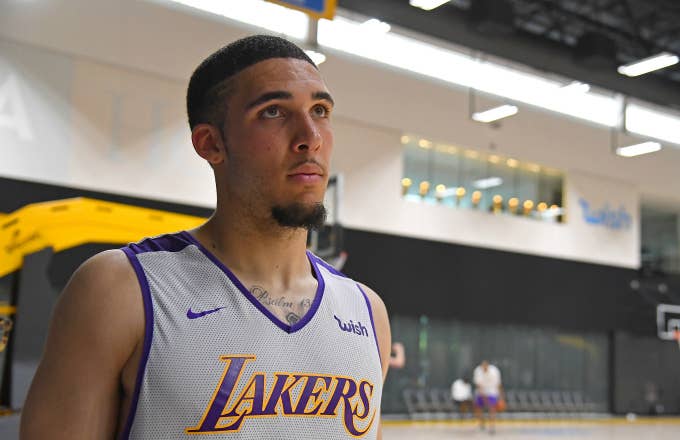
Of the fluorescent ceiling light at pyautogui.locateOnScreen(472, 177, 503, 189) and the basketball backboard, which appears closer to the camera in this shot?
the fluorescent ceiling light at pyautogui.locateOnScreen(472, 177, 503, 189)

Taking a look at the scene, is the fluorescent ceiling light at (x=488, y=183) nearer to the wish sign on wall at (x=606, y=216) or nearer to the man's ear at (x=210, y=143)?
the wish sign on wall at (x=606, y=216)

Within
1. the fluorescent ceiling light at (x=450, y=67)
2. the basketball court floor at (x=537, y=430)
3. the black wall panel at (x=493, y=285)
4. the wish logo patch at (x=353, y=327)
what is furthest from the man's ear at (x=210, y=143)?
the black wall panel at (x=493, y=285)

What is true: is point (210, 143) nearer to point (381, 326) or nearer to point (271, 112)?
point (271, 112)

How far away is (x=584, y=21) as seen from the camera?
57.8 feet

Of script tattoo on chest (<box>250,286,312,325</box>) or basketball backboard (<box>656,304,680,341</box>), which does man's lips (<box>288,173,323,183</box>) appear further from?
basketball backboard (<box>656,304,680,341</box>)

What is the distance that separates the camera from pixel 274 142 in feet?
5.19

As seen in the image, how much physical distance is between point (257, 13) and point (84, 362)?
6.73 m

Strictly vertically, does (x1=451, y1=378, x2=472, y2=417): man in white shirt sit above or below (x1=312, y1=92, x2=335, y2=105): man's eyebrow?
below

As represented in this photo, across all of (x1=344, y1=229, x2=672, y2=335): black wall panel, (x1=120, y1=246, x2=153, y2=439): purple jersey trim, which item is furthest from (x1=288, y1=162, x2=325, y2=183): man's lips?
(x1=344, y1=229, x2=672, y2=335): black wall panel

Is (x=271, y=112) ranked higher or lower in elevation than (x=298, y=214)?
higher

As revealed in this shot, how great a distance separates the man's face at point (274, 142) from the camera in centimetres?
159

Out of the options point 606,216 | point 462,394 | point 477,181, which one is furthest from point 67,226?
point 606,216

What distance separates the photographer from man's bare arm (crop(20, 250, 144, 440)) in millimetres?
1362

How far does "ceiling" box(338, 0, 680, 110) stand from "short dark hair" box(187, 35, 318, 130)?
31.0 feet
